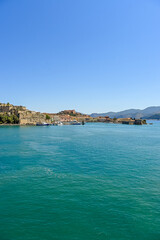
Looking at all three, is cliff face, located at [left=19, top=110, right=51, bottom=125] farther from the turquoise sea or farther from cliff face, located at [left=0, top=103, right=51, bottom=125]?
the turquoise sea

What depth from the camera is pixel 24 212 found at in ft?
42.5

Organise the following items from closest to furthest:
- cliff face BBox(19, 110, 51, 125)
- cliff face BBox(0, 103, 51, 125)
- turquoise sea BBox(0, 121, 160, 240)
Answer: turquoise sea BBox(0, 121, 160, 240) < cliff face BBox(19, 110, 51, 125) < cliff face BBox(0, 103, 51, 125)

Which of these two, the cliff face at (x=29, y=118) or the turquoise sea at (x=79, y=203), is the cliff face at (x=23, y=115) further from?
the turquoise sea at (x=79, y=203)

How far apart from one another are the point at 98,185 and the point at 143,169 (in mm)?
8697

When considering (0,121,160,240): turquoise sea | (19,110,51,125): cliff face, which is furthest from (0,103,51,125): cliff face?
(0,121,160,240): turquoise sea

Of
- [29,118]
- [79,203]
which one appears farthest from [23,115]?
[79,203]

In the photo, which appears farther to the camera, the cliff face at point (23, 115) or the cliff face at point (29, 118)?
the cliff face at point (23, 115)

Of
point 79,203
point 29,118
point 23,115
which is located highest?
point 23,115

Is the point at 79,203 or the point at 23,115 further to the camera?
the point at 23,115

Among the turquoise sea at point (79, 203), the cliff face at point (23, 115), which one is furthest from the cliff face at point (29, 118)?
the turquoise sea at point (79, 203)

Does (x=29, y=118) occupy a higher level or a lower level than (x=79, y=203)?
higher

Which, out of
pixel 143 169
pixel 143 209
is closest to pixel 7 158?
pixel 143 169

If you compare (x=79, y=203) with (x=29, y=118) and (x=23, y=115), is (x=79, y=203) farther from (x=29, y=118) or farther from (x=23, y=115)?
(x=29, y=118)

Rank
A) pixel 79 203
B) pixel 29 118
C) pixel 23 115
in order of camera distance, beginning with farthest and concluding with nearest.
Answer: pixel 29 118 < pixel 23 115 < pixel 79 203
